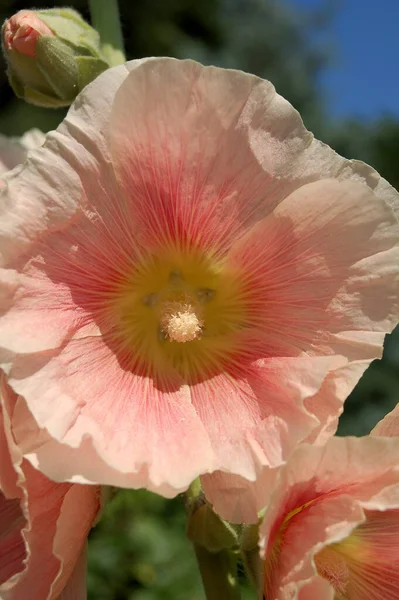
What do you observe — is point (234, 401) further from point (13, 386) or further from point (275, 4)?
point (275, 4)

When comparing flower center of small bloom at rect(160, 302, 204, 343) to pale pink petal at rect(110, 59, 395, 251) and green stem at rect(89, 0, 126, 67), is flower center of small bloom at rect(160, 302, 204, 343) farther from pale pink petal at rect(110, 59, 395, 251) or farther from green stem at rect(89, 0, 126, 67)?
green stem at rect(89, 0, 126, 67)

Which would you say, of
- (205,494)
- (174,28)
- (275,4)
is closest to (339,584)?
(205,494)

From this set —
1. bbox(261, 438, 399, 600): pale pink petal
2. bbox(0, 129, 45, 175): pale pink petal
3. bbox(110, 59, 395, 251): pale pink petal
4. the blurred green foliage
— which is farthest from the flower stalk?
the blurred green foliage

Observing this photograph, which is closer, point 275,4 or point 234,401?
point 234,401

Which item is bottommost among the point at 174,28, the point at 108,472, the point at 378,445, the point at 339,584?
the point at 174,28

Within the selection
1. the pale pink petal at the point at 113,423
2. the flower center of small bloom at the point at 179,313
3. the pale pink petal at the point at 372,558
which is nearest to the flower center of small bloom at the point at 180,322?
the flower center of small bloom at the point at 179,313

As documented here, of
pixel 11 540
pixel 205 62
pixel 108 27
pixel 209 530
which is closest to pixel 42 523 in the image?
pixel 11 540

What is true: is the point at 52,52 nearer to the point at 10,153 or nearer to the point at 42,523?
the point at 10,153
